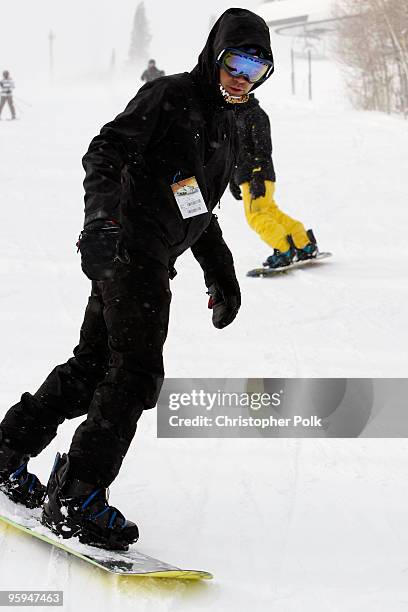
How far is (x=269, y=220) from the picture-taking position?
277 inches

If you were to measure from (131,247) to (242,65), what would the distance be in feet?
2.39

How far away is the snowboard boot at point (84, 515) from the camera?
8.14ft

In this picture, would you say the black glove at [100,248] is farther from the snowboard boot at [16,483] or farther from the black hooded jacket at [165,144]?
the snowboard boot at [16,483]

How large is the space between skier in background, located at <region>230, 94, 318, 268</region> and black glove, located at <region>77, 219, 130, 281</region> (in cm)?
456

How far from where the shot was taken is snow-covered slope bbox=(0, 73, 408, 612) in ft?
8.10

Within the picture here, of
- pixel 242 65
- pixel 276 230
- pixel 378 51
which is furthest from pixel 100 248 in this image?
pixel 378 51

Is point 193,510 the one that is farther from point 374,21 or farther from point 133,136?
point 374,21

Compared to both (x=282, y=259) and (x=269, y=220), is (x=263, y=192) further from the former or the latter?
(x=282, y=259)

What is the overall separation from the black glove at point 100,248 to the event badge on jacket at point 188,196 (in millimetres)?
327

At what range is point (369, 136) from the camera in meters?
17.0

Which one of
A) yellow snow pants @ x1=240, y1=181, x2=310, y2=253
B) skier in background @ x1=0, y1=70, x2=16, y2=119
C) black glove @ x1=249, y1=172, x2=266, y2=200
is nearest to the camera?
black glove @ x1=249, y1=172, x2=266, y2=200

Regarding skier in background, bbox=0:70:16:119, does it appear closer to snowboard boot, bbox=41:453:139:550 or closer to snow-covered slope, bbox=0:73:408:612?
snow-covered slope, bbox=0:73:408:612

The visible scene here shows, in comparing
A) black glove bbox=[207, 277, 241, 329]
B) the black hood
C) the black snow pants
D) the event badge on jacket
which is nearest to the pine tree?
black glove bbox=[207, 277, 241, 329]

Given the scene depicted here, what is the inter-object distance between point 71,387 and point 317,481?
3.73 ft
